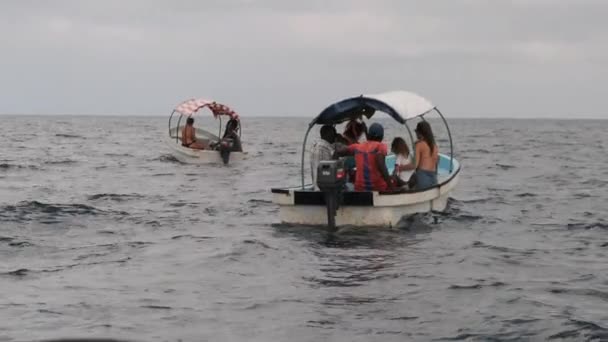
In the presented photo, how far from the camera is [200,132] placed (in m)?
36.2

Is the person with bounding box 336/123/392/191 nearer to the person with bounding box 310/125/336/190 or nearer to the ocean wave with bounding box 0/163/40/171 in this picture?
the person with bounding box 310/125/336/190

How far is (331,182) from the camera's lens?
13.4 m

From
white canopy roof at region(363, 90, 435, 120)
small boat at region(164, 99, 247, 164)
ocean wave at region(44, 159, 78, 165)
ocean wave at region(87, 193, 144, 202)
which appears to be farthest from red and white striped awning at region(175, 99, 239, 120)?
white canopy roof at region(363, 90, 435, 120)

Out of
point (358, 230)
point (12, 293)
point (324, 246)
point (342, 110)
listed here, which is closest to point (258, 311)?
point (12, 293)

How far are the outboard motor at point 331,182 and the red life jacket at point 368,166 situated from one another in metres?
0.75

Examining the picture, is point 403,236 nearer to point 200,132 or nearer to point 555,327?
point 555,327

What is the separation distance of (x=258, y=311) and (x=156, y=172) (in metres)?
20.3

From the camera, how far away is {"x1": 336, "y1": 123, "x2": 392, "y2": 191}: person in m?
14.3

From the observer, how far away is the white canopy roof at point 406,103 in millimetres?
15495

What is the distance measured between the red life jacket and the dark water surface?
32.4 inches

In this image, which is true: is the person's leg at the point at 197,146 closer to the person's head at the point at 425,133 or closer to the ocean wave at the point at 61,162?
the ocean wave at the point at 61,162

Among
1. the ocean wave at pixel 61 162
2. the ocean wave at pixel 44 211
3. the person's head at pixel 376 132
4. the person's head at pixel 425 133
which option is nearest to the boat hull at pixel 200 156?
the ocean wave at pixel 61 162

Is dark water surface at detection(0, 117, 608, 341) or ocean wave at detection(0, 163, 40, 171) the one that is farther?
ocean wave at detection(0, 163, 40, 171)

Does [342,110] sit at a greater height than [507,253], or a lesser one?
greater
